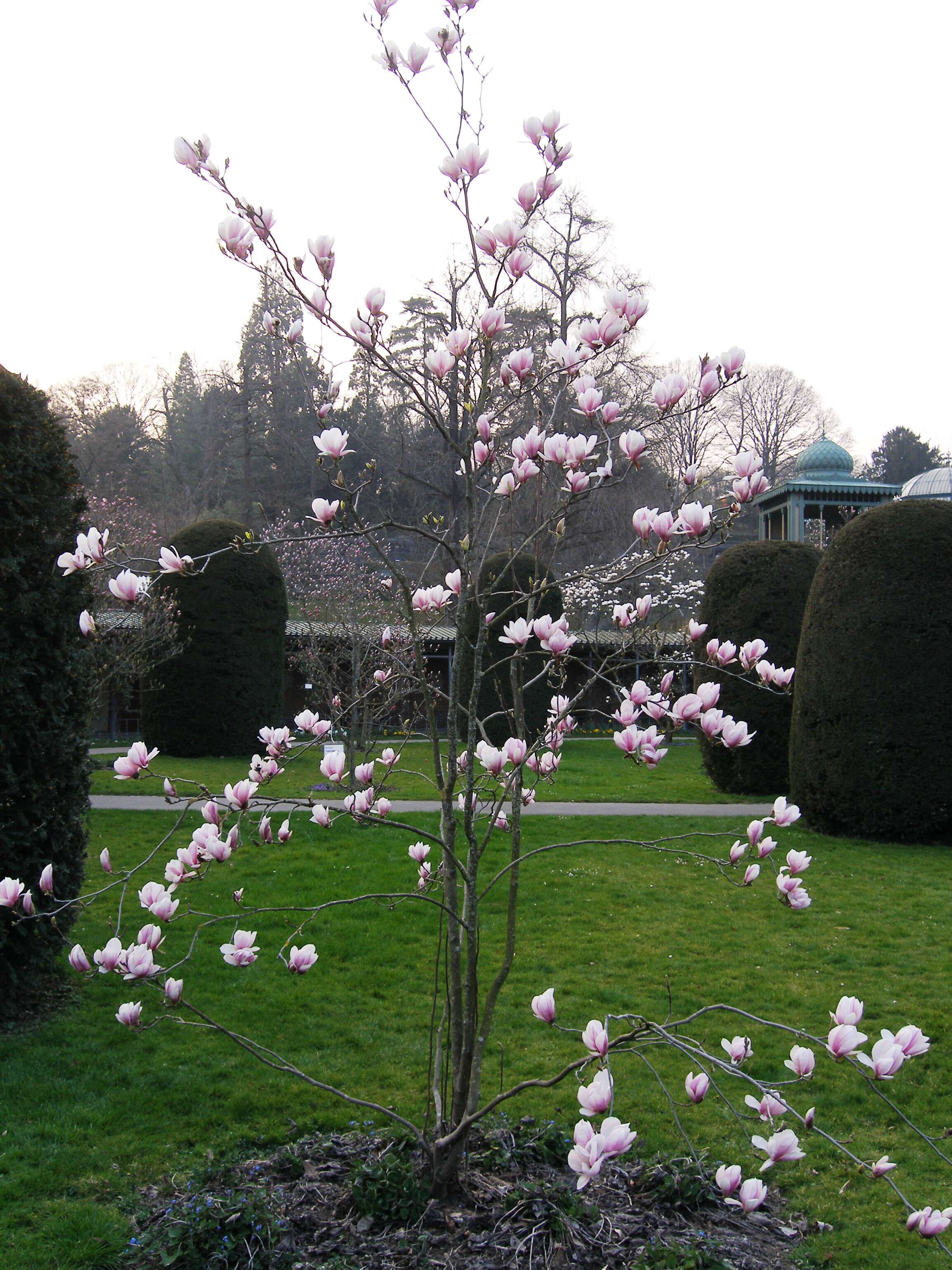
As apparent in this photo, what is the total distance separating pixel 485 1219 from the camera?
2668 millimetres

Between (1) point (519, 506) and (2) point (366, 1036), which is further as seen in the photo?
(1) point (519, 506)

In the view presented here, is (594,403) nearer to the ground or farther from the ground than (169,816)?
farther from the ground

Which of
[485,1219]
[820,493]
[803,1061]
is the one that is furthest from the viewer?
[820,493]

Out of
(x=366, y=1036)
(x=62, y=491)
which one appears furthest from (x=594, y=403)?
(x=366, y=1036)

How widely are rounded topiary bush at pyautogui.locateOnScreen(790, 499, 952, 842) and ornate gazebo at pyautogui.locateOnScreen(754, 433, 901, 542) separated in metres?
16.2

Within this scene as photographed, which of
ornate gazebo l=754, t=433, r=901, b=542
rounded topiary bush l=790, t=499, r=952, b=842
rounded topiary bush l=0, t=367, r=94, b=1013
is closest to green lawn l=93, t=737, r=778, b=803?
rounded topiary bush l=790, t=499, r=952, b=842

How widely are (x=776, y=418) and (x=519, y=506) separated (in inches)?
682

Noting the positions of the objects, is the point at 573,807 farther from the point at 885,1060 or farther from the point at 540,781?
the point at 885,1060

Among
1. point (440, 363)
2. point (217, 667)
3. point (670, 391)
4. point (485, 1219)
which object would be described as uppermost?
point (440, 363)

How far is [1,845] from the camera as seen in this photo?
12.8 ft

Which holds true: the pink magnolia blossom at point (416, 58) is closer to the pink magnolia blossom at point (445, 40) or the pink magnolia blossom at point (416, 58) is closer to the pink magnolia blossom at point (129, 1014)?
the pink magnolia blossom at point (445, 40)

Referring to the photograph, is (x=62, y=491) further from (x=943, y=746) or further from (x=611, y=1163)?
(x=943, y=746)

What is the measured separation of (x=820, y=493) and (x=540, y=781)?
19060 mm

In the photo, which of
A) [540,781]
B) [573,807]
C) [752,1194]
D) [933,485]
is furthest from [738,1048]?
[933,485]
